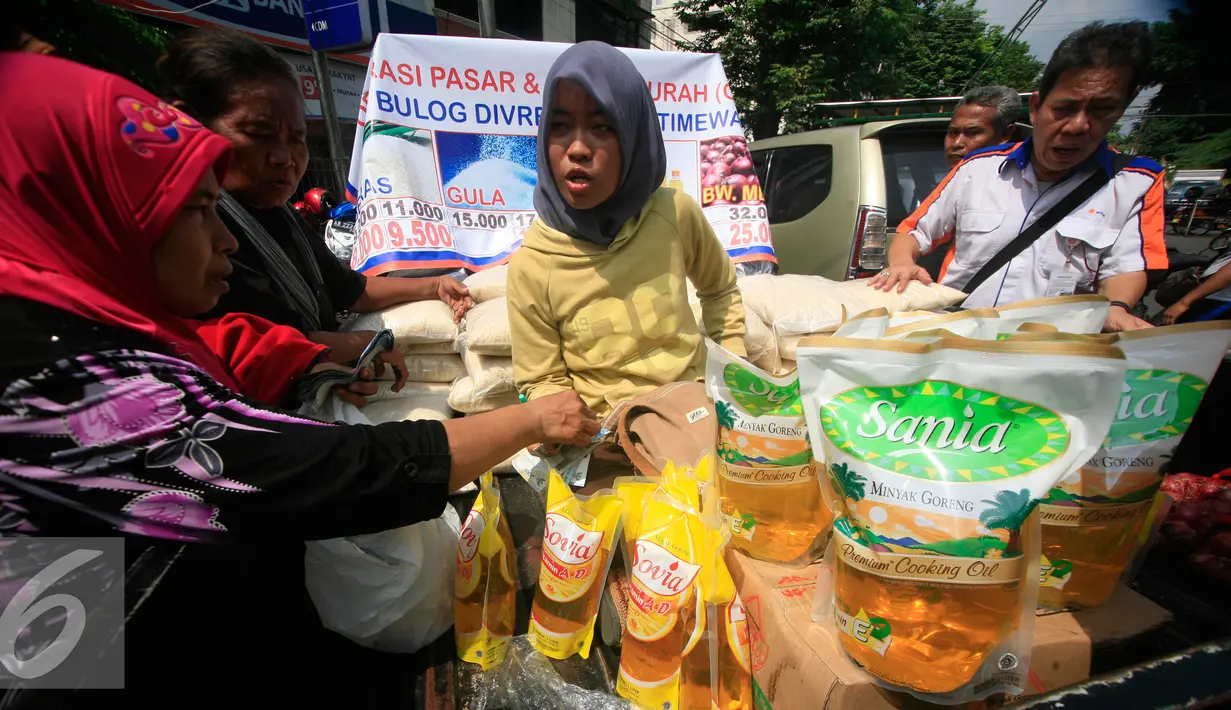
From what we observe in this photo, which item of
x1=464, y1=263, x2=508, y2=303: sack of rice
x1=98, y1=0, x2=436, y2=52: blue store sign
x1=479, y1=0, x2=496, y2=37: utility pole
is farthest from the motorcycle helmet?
x1=464, y1=263, x2=508, y2=303: sack of rice

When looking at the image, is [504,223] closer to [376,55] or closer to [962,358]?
[376,55]

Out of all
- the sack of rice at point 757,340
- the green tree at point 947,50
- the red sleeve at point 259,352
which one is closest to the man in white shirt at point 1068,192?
the sack of rice at point 757,340

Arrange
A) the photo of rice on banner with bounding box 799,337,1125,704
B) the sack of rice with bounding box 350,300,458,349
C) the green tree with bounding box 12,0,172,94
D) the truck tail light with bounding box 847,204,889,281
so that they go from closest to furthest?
the photo of rice on banner with bounding box 799,337,1125,704, the green tree with bounding box 12,0,172,94, the sack of rice with bounding box 350,300,458,349, the truck tail light with bounding box 847,204,889,281

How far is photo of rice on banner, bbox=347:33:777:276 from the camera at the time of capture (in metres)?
2.67

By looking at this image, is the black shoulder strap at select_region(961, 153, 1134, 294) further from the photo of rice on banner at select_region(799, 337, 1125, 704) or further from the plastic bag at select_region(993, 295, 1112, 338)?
the photo of rice on banner at select_region(799, 337, 1125, 704)

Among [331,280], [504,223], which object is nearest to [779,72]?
[504,223]

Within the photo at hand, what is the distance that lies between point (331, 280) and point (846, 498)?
194cm

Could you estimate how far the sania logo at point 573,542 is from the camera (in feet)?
3.69

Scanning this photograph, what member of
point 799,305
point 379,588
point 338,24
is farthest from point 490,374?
point 338,24

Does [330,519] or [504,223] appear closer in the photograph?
[330,519]

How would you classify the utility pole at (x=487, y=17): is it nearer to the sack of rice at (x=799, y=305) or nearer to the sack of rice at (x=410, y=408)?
the sack of rice at (x=799, y=305)

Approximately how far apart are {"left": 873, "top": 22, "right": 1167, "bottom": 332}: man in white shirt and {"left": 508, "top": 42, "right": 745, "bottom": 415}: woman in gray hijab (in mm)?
1118

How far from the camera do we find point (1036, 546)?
74 centimetres

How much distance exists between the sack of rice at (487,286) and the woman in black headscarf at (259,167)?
1.98 ft
